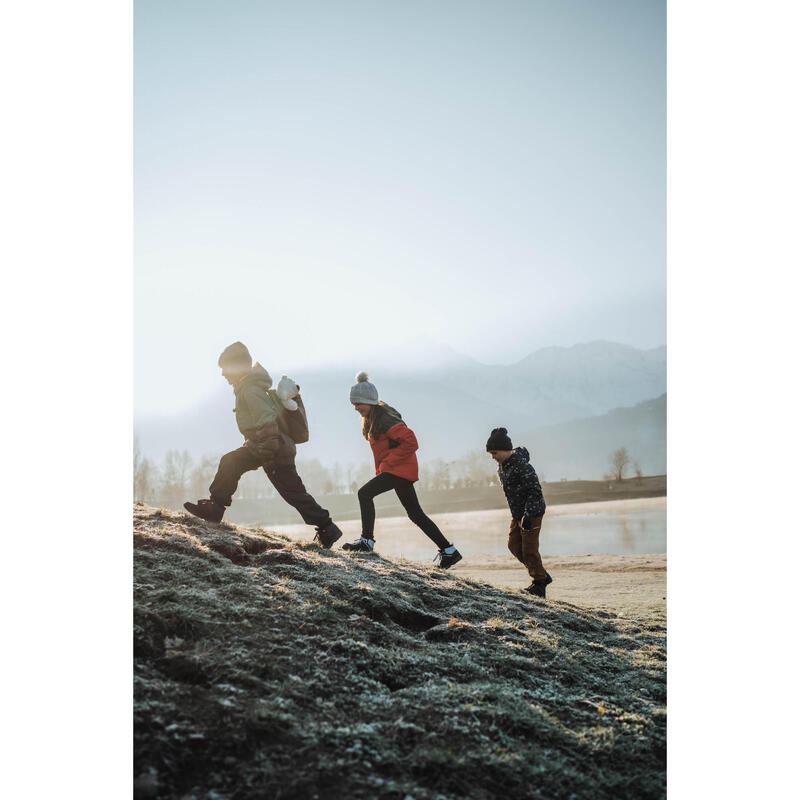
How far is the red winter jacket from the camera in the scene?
753 centimetres

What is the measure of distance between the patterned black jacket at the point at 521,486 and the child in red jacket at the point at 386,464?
101cm

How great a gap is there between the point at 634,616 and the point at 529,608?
1.77 meters

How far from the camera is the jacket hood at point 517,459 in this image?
757 cm

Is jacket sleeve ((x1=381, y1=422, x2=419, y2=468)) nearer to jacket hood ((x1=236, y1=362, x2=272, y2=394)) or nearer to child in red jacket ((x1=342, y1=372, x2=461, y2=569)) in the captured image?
child in red jacket ((x1=342, y1=372, x2=461, y2=569))

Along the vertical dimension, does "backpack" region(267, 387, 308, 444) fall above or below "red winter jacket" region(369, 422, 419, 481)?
above

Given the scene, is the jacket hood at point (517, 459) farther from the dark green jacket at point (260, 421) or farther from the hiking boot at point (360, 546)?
the dark green jacket at point (260, 421)

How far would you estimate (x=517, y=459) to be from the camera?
299 inches

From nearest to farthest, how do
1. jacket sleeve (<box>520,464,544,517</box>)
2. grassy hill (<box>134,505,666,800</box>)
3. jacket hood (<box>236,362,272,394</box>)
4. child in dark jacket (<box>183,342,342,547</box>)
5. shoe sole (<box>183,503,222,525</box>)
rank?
grassy hill (<box>134,505,666,800</box>) → shoe sole (<box>183,503,222,525</box>) → child in dark jacket (<box>183,342,342,547</box>) → jacket hood (<box>236,362,272,394</box>) → jacket sleeve (<box>520,464,544,517</box>)

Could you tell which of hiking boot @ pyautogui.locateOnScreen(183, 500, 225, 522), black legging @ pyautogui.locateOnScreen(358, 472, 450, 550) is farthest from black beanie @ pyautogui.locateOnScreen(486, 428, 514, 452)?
hiking boot @ pyautogui.locateOnScreen(183, 500, 225, 522)

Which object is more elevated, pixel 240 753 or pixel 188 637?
pixel 188 637

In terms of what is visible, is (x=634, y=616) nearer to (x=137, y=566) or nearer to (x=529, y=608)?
(x=529, y=608)

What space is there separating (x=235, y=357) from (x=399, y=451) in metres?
2.23

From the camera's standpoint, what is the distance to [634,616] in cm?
735
